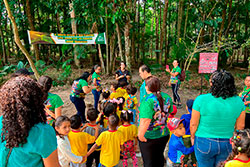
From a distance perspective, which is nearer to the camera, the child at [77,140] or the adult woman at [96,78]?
the child at [77,140]

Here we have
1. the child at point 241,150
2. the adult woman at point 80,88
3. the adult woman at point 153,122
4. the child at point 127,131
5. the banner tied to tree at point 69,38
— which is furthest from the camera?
the banner tied to tree at point 69,38

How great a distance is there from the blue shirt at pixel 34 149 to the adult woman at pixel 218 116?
1.58 meters

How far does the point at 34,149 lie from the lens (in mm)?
1152

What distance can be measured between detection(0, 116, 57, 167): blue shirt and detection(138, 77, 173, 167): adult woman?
1152mm

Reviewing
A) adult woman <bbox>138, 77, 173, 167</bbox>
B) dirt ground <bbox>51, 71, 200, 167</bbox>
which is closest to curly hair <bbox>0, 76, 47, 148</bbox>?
adult woman <bbox>138, 77, 173, 167</bbox>

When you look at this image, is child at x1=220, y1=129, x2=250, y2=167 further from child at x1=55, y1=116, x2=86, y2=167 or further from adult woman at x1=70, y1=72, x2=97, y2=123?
adult woman at x1=70, y1=72, x2=97, y2=123

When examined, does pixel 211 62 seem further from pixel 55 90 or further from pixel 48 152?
pixel 55 90

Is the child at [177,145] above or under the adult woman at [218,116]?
under

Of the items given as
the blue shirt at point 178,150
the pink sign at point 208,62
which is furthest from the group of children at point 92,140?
the pink sign at point 208,62

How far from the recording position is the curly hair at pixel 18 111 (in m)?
1.13

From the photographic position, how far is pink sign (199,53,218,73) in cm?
573

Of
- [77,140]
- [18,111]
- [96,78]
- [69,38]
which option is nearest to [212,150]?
[77,140]

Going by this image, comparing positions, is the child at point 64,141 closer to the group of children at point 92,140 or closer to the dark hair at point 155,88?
the group of children at point 92,140

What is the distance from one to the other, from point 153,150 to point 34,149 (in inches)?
63.3
